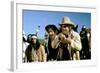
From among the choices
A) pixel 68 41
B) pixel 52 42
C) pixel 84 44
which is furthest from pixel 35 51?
pixel 84 44

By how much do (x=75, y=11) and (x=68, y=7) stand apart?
57 millimetres

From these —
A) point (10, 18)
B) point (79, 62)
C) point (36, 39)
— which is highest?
point (10, 18)

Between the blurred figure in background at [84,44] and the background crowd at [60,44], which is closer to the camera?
the background crowd at [60,44]

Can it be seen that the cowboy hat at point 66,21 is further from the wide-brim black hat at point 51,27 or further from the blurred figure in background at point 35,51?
the blurred figure in background at point 35,51

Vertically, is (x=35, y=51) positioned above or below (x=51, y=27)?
below

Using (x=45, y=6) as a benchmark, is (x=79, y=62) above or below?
below

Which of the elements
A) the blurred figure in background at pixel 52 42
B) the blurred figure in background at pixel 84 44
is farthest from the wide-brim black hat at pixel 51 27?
the blurred figure in background at pixel 84 44

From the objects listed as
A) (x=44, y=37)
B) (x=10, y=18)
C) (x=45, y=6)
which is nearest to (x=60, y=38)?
(x=44, y=37)

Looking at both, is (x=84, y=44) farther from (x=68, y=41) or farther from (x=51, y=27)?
(x=51, y=27)

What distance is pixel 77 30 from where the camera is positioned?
5.21 ft

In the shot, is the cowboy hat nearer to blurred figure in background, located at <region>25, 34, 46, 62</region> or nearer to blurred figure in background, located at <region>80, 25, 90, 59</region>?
blurred figure in background, located at <region>80, 25, 90, 59</region>

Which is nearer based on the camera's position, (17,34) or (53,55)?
(17,34)

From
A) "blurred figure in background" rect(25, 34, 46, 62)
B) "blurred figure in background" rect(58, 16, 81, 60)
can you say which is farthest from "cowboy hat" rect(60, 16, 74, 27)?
"blurred figure in background" rect(25, 34, 46, 62)

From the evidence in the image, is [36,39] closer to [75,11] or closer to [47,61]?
[47,61]
